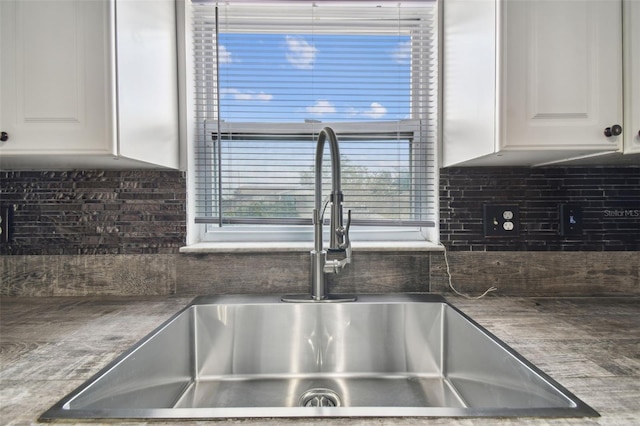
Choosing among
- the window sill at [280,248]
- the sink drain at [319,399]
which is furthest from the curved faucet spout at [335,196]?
the sink drain at [319,399]

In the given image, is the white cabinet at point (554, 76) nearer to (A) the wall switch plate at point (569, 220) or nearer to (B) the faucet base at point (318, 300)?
(A) the wall switch plate at point (569, 220)

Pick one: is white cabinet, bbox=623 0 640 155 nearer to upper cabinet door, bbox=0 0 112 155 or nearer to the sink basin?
the sink basin

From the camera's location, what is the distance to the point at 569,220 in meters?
1.19

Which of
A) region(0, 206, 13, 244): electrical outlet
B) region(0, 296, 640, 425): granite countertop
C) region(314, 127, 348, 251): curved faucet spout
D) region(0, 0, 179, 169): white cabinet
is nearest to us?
region(0, 296, 640, 425): granite countertop

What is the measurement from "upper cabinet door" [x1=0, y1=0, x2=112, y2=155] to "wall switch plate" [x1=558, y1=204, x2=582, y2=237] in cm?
140

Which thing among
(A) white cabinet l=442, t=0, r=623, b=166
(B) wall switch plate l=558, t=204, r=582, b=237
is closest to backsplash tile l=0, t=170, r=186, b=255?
(A) white cabinet l=442, t=0, r=623, b=166

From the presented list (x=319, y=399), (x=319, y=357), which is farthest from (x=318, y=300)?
(x=319, y=399)

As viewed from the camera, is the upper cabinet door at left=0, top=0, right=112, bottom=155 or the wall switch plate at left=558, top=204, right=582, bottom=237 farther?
the wall switch plate at left=558, top=204, right=582, bottom=237

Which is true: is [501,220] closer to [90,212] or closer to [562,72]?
[562,72]

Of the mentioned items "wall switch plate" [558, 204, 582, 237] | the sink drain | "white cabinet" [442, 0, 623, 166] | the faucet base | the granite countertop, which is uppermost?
"white cabinet" [442, 0, 623, 166]

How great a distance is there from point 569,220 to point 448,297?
19.7 inches

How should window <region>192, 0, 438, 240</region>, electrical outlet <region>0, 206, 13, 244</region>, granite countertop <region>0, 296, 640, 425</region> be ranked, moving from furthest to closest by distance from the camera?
window <region>192, 0, 438, 240</region> < electrical outlet <region>0, 206, 13, 244</region> < granite countertop <region>0, 296, 640, 425</region>

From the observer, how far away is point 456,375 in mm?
970

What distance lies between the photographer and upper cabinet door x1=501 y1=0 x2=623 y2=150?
84 centimetres
